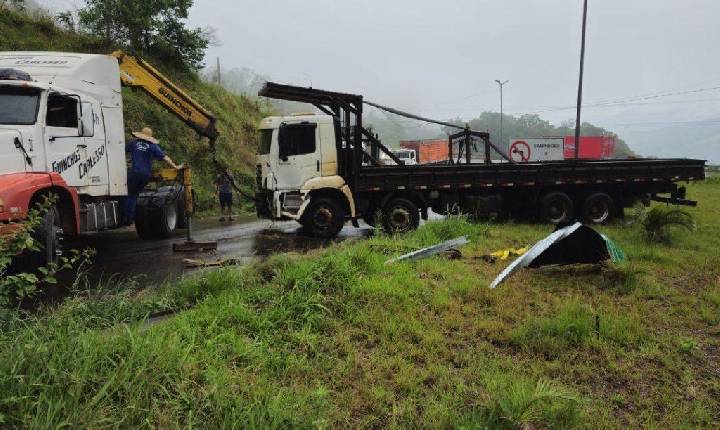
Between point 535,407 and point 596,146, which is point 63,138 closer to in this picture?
point 535,407

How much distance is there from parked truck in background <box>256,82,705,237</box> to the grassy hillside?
596 cm

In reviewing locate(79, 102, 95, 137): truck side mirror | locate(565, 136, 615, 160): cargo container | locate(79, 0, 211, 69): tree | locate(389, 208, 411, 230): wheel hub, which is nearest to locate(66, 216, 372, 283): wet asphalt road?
locate(389, 208, 411, 230): wheel hub

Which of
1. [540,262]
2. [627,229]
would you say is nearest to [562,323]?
[540,262]

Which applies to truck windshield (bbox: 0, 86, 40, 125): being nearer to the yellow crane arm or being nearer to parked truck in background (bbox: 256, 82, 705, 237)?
the yellow crane arm

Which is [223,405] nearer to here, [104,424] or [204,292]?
[104,424]

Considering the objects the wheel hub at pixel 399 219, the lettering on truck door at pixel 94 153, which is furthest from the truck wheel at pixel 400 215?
the lettering on truck door at pixel 94 153

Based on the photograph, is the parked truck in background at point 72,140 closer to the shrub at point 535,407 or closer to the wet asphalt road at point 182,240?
the wet asphalt road at point 182,240

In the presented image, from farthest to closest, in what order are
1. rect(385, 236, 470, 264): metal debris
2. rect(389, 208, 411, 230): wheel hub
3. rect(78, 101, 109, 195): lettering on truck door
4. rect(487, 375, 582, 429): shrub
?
rect(389, 208, 411, 230): wheel hub, rect(78, 101, 109, 195): lettering on truck door, rect(385, 236, 470, 264): metal debris, rect(487, 375, 582, 429): shrub

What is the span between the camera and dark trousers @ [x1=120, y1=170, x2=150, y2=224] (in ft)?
31.6

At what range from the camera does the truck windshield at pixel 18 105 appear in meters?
6.93

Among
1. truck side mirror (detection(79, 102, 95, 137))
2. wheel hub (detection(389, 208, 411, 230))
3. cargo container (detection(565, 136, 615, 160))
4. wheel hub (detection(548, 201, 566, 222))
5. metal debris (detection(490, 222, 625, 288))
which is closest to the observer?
metal debris (detection(490, 222, 625, 288))

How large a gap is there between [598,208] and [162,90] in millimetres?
10491

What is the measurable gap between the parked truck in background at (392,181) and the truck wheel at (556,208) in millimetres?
23

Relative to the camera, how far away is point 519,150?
3531 cm
